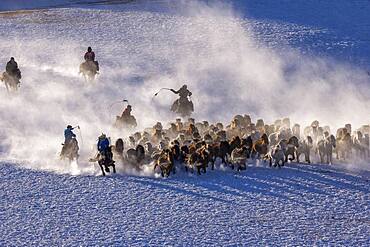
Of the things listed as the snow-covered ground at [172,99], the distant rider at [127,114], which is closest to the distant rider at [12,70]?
the snow-covered ground at [172,99]

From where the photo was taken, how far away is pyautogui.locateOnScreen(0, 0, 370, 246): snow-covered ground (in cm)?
1958

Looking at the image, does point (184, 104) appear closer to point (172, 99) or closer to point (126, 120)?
point (172, 99)

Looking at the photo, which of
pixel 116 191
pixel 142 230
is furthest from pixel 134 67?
pixel 142 230

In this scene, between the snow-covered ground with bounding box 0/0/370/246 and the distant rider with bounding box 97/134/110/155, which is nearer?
the snow-covered ground with bounding box 0/0/370/246

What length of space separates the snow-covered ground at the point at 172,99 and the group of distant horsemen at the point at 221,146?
1.55 ft

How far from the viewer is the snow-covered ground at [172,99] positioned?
771 inches

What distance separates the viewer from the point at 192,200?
21016 mm

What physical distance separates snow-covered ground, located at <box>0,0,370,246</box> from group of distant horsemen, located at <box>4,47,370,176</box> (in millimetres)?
474

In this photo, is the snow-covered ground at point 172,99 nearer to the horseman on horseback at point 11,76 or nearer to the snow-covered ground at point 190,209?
the snow-covered ground at point 190,209

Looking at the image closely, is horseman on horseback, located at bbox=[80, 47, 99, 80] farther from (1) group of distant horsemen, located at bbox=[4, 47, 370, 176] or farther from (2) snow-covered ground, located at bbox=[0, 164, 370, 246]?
(2) snow-covered ground, located at bbox=[0, 164, 370, 246]

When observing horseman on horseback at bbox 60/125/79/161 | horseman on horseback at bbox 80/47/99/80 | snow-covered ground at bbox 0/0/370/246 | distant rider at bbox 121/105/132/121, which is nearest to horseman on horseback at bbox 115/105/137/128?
distant rider at bbox 121/105/132/121

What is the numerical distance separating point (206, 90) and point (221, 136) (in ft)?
28.3

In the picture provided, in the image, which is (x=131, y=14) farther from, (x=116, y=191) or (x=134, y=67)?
(x=116, y=191)

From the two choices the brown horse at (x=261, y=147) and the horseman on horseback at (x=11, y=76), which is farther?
the horseman on horseback at (x=11, y=76)
